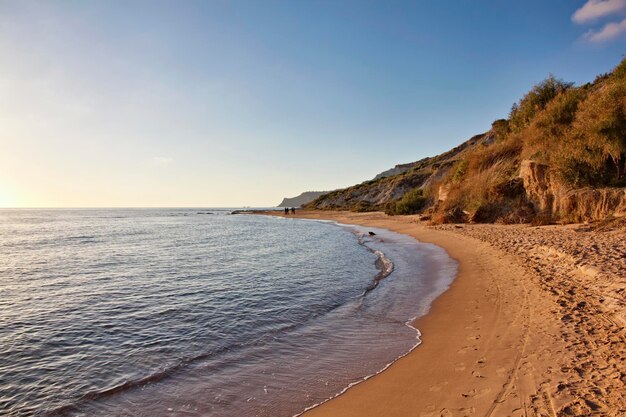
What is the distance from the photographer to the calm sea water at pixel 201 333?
5688 mm

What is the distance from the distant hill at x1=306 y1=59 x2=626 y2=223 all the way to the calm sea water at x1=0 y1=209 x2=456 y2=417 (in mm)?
10823

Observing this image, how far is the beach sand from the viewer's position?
464 centimetres

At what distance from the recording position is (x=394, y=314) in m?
9.70

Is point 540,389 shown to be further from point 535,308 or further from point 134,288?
point 134,288

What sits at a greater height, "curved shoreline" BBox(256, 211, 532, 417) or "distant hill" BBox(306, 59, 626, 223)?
"distant hill" BBox(306, 59, 626, 223)

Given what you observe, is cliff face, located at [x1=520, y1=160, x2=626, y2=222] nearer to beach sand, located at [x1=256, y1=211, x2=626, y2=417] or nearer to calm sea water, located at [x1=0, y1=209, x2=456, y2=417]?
beach sand, located at [x1=256, y1=211, x2=626, y2=417]

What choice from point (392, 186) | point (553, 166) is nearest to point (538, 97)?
point (553, 166)

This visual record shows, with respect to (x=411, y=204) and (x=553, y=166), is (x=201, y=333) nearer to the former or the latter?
(x=553, y=166)

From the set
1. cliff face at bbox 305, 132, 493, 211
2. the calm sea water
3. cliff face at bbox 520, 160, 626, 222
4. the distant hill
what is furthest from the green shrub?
the calm sea water

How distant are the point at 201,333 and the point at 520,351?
6880mm

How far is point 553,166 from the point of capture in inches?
903

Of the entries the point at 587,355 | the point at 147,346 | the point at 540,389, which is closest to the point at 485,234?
the point at 587,355

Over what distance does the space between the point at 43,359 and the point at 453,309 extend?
978 cm

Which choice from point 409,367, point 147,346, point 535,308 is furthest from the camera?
point 535,308
